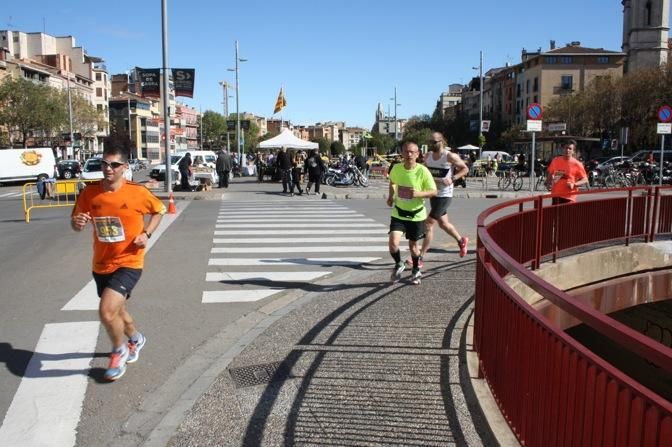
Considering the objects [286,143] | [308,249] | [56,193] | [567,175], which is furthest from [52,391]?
[286,143]

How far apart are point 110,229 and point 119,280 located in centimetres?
39

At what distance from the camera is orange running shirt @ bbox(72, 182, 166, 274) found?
476 centimetres

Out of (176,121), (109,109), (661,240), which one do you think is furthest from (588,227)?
(176,121)

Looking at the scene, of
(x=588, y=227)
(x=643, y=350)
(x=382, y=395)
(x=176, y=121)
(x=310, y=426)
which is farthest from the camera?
(x=176, y=121)

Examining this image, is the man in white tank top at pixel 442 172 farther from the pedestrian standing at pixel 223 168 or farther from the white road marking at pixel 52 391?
the pedestrian standing at pixel 223 168

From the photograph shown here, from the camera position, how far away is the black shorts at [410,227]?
7.73 m

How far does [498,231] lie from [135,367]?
12.8 feet

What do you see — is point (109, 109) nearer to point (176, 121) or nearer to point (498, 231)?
point (176, 121)

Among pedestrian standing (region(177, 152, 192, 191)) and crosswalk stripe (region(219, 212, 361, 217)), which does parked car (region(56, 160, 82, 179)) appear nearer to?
pedestrian standing (region(177, 152, 192, 191))

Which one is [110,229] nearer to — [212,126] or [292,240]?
[292,240]

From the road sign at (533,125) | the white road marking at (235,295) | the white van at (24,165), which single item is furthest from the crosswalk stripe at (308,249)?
the white van at (24,165)

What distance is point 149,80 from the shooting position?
2505 centimetres

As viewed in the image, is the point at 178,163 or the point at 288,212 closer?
the point at 288,212

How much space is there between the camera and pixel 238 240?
12.2 m
